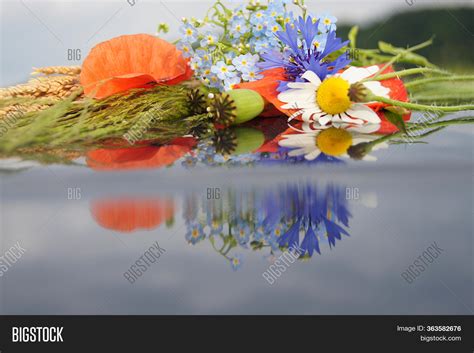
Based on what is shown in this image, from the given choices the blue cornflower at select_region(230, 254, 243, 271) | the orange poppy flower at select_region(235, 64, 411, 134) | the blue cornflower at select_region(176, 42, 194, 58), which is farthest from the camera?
the blue cornflower at select_region(176, 42, 194, 58)

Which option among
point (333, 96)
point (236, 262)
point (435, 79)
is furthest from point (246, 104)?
point (236, 262)

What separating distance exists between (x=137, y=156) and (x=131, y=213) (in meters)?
0.21

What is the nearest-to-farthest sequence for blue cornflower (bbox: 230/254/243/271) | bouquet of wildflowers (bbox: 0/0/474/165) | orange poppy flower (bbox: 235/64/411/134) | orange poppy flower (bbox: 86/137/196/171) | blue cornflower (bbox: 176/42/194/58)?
blue cornflower (bbox: 230/254/243/271), orange poppy flower (bbox: 86/137/196/171), bouquet of wildflowers (bbox: 0/0/474/165), orange poppy flower (bbox: 235/64/411/134), blue cornflower (bbox: 176/42/194/58)

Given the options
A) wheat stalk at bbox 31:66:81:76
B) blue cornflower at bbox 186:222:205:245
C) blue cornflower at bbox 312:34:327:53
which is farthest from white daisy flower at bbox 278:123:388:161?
wheat stalk at bbox 31:66:81:76

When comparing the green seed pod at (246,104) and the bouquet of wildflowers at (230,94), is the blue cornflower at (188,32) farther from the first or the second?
the green seed pod at (246,104)

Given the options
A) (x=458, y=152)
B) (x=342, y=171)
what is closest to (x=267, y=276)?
(x=342, y=171)

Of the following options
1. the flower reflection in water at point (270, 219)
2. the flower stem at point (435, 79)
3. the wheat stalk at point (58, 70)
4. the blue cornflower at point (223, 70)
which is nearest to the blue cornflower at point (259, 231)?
the flower reflection in water at point (270, 219)

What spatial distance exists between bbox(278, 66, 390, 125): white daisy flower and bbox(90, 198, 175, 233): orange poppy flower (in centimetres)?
40

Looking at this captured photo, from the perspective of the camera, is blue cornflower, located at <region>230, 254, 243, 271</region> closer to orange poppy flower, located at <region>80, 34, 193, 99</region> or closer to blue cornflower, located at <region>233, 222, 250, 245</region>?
blue cornflower, located at <region>233, 222, 250, 245</region>

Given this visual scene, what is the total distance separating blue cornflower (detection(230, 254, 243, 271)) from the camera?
21.3 inches

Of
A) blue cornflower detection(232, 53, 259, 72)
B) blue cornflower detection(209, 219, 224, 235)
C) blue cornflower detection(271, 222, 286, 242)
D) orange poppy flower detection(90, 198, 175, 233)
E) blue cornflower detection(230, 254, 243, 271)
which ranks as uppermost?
blue cornflower detection(232, 53, 259, 72)

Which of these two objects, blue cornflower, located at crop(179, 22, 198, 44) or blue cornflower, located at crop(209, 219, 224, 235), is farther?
blue cornflower, located at crop(179, 22, 198, 44)

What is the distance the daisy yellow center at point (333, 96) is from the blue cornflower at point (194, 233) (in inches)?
17.6

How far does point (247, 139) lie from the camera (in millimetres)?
941
